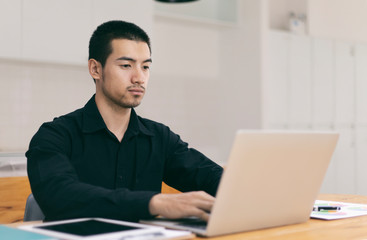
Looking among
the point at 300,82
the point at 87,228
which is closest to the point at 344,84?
the point at 300,82

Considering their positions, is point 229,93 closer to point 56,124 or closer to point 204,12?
point 204,12

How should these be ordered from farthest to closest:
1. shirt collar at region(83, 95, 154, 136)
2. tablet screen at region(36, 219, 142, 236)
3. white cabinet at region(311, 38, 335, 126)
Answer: white cabinet at region(311, 38, 335, 126), shirt collar at region(83, 95, 154, 136), tablet screen at region(36, 219, 142, 236)

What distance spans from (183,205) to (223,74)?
4259 mm

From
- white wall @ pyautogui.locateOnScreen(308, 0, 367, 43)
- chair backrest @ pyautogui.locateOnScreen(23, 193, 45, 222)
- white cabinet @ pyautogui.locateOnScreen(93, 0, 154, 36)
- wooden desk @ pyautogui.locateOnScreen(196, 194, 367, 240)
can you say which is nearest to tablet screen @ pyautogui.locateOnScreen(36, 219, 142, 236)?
wooden desk @ pyautogui.locateOnScreen(196, 194, 367, 240)

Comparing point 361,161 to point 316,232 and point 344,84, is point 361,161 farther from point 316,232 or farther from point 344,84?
point 316,232

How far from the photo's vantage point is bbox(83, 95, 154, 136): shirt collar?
176 cm

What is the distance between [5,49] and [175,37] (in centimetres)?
180

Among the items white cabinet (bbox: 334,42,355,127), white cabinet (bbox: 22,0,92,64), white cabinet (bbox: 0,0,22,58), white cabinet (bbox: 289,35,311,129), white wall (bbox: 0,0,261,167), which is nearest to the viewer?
white cabinet (bbox: 0,0,22,58)

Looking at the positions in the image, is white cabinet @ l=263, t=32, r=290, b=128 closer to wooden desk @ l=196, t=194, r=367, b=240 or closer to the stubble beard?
the stubble beard

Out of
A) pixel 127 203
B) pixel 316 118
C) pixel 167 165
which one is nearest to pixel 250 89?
pixel 316 118

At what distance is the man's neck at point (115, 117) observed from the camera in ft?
5.98

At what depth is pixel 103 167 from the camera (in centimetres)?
→ 175

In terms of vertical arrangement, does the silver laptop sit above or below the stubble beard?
below

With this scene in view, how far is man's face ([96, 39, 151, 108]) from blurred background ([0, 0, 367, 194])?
238 centimetres
